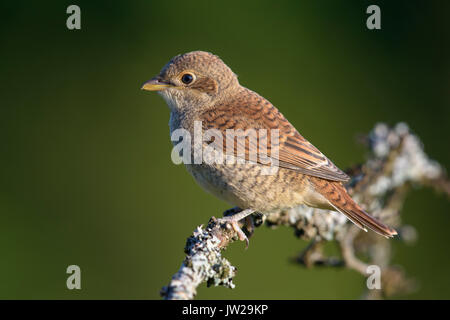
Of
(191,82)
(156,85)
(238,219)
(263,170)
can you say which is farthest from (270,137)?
(156,85)

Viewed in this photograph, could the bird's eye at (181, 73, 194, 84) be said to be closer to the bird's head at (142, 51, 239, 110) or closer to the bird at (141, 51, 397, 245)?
the bird's head at (142, 51, 239, 110)

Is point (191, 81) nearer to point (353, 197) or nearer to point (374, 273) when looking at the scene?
point (353, 197)

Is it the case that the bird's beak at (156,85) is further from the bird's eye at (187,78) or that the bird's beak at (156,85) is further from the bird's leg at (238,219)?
the bird's leg at (238,219)

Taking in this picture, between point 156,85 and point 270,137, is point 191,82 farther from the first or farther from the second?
point 270,137

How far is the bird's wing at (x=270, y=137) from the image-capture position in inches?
116

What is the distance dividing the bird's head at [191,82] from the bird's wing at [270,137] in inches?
5.9

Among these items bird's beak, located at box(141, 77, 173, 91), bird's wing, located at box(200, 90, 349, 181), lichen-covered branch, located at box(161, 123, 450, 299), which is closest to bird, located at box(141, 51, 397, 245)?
bird's wing, located at box(200, 90, 349, 181)

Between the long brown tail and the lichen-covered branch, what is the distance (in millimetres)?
138

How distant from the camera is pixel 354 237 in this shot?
348cm

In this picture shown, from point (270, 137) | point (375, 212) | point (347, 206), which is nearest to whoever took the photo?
point (347, 206)

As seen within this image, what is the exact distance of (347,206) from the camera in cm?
285

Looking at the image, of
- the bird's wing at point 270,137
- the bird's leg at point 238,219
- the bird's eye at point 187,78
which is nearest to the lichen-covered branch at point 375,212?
the bird's leg at point 238,219

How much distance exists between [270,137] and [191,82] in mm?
697

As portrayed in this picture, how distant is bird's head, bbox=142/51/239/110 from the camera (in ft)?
10.8
